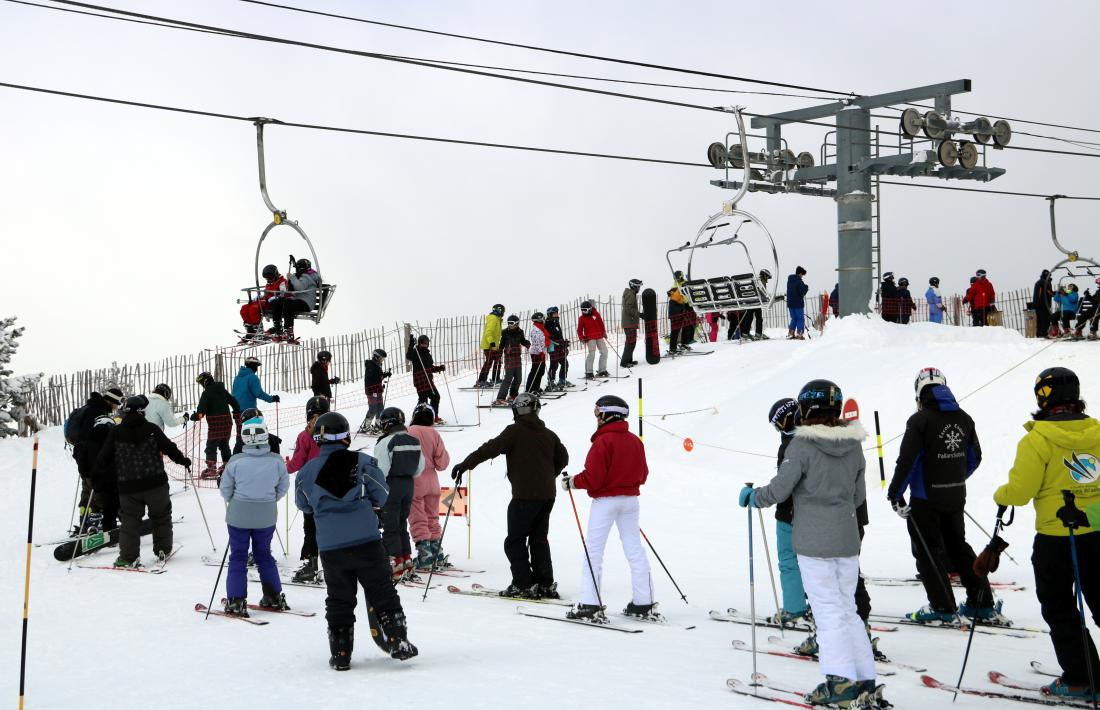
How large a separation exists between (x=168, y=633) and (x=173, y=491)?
9.41 meters

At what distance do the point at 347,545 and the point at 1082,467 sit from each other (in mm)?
4266

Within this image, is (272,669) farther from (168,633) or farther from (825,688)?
(825,688)

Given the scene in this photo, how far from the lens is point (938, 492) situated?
7902mm

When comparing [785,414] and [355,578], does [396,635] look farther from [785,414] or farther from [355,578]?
[785,414]

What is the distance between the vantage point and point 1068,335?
22406 mm

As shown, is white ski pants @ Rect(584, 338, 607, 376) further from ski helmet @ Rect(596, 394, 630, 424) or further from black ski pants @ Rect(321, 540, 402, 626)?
black ski pants @ Rect(321, 540, 402, 626)

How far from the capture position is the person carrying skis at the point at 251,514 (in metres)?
8.81

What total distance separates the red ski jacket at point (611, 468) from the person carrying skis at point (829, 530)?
2279 mm

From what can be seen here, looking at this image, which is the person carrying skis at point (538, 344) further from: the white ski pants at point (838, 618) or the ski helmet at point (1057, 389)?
the white ski pants at point (838, 618)

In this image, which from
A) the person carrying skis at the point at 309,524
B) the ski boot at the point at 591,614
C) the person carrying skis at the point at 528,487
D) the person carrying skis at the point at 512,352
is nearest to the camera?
the ski boot at the point at 591,614

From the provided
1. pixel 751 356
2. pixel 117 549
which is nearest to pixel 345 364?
pixel 751 356

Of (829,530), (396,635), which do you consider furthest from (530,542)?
(829,530)

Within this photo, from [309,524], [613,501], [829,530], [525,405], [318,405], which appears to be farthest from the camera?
[318,405]

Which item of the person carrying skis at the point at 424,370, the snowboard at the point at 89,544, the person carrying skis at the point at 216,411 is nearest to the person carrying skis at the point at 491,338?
the person carrying skis at the point at 424,370
